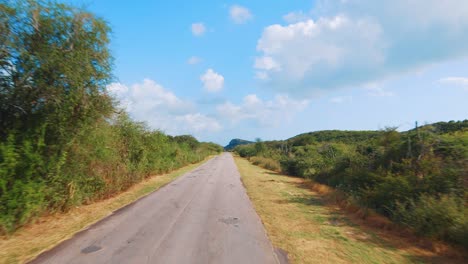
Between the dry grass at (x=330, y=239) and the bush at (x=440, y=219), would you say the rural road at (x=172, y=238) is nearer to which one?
the dry grass at (x=330, y=239)

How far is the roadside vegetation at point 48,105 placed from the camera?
667 cm

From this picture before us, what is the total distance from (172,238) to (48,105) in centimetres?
506

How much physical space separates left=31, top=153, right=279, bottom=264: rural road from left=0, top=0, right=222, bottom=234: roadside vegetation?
180 centimetres

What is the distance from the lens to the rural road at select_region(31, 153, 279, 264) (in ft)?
17.2

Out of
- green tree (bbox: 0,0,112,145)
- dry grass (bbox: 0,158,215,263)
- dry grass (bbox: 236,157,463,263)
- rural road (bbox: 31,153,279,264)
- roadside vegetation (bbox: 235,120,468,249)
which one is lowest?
dry grass (bbox: 236,157,463,263)

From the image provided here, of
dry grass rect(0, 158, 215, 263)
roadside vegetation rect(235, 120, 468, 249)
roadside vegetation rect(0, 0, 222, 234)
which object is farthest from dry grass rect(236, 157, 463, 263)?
roadside vegetation rect(0, 0, 222, 234)

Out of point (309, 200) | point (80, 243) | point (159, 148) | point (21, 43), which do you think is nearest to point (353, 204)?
point (309, 200)

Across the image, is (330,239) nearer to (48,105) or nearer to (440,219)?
(440,219)

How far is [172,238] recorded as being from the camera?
6.40 m

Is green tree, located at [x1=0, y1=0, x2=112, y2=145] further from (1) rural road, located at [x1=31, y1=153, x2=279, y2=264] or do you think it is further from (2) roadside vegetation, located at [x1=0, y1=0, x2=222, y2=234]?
(1) rural road, located at [x1=31, y1=153, x2=279, y2=264]

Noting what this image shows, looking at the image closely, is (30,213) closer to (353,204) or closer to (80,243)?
(80,243)

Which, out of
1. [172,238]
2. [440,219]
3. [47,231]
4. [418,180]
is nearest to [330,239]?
[440,219]

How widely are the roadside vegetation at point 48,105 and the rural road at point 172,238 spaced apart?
1798 millimetres

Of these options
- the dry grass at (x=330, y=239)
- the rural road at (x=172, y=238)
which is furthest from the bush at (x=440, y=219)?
the rural road at (x=172, y=238)
